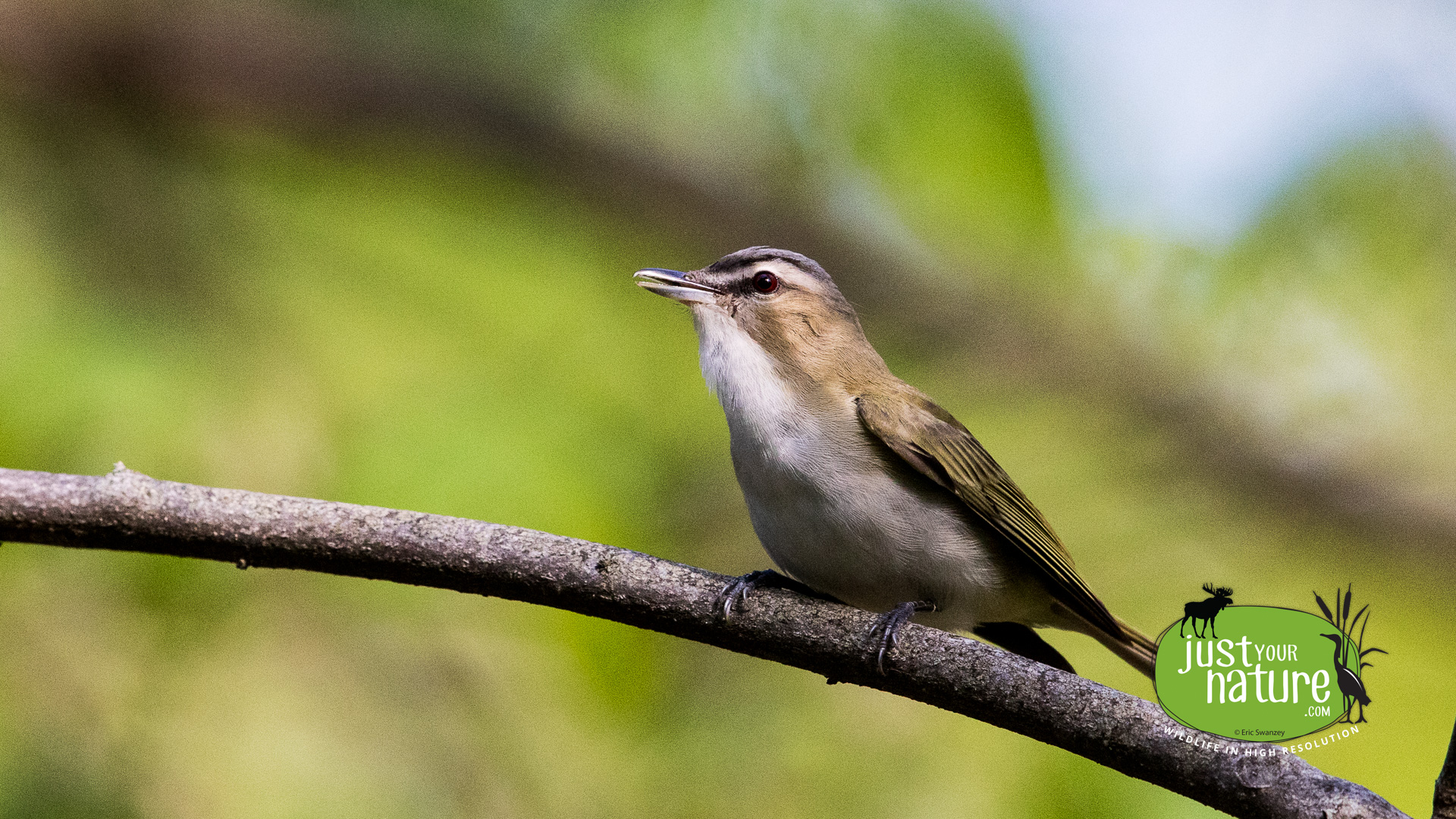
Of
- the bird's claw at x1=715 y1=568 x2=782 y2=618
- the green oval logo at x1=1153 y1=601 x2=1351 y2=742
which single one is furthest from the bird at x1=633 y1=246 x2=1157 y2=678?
the green oval logo at x1=1153 y1=601 x2=1351 y2=742

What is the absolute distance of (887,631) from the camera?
316 centimetres

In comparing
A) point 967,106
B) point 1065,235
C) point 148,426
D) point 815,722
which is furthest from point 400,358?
point 1065,235

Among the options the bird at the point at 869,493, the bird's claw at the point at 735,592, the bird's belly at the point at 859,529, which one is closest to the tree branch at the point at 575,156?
the bird at the point at 869,493

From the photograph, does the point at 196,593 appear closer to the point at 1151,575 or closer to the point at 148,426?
the point at 148,426

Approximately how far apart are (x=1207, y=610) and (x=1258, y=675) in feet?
1.84

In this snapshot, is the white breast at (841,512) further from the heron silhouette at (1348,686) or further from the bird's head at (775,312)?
the heron silhouette at (1348,686)

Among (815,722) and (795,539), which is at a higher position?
(795,539)

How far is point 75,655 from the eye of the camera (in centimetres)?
415

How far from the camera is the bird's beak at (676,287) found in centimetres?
466

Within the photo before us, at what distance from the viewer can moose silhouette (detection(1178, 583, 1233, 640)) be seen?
3709mm

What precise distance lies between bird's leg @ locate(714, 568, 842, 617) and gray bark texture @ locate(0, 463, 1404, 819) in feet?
0.09

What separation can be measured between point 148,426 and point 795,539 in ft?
7.81

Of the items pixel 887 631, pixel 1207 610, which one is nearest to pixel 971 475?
pixel 1207 610

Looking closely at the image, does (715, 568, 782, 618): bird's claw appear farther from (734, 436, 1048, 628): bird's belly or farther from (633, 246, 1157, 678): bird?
(734, 436, 1048, 628): bird's belly
